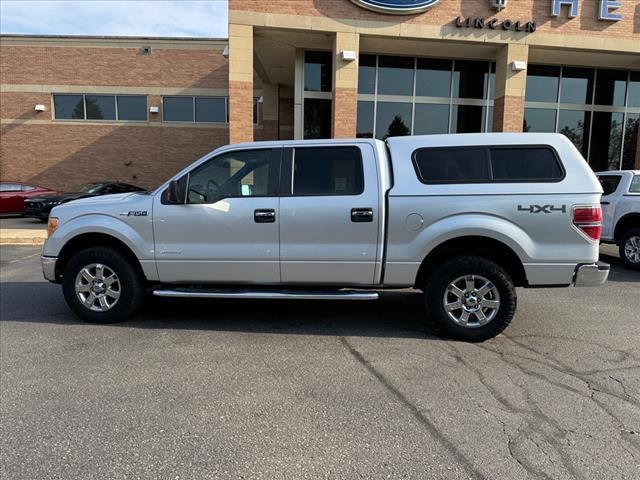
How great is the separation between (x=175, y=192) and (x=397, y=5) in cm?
1134

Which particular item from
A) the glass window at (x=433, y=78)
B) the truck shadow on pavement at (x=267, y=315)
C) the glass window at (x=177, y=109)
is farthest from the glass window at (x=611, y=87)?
the glass window at (x=177, y=109)

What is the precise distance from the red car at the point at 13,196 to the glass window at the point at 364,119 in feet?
41.4

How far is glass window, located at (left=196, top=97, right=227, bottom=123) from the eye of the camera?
22828 millimetres

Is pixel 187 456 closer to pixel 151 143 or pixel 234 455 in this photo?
pixel 234 455

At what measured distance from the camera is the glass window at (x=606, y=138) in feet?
58.0

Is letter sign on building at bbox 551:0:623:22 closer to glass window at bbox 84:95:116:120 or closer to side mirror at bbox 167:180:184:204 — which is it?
Result: side mirror at bbox 167:180:184:204

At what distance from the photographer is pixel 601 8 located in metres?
14.2

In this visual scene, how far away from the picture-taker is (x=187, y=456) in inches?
111

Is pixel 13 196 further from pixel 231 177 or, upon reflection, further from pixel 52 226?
pixel 231 177

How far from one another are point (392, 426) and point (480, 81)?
1607 cm

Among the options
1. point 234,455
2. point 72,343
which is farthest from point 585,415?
point 72,343

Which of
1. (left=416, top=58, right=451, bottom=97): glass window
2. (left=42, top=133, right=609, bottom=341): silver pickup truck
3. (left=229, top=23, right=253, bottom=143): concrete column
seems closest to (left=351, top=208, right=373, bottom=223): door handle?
(left=42, top=133, right=609, bottom=341): silver pickup truck

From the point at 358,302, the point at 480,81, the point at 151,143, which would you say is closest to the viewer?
the point at 358,302

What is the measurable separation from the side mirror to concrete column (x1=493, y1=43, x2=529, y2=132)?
40.9 feet
